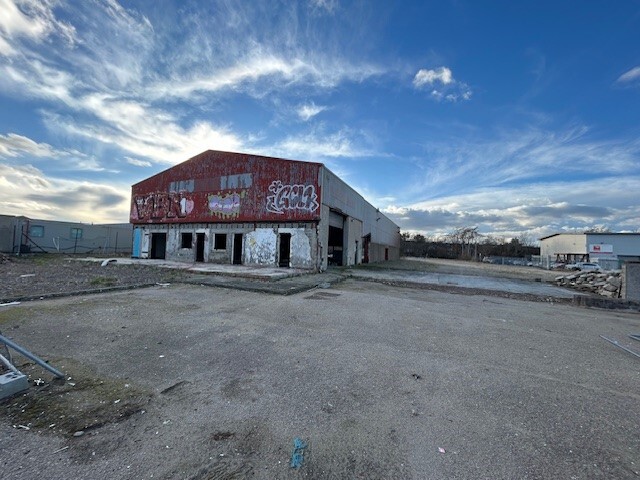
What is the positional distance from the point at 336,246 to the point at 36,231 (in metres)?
28.3

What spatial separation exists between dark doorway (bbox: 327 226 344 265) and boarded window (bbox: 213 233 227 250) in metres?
7.76

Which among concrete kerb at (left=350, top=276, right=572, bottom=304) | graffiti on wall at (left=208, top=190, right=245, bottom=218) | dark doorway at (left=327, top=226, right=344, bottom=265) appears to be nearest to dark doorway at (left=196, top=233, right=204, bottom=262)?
graffiti on wall at (left=208, top=190, right=245, bottom=218)

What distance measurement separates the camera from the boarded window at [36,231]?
27297 millimetres

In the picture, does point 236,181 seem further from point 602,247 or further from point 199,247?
point 602,247

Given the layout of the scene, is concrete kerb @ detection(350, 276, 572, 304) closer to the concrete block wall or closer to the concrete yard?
the concrete block wall

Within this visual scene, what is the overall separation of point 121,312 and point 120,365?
320cm

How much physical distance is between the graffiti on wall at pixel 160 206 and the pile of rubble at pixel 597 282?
24504 mm

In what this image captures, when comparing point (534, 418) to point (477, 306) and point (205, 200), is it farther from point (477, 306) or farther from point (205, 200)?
point (205, 200)

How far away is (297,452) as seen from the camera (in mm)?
2328

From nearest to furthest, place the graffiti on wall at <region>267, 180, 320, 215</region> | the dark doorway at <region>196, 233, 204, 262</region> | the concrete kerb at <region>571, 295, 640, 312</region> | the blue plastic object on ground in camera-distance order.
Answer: the blue plastic object on ground, the concrete kerb at <region>571, 295, 640, 312</region>, the graffiti on wall at <region>267, 180, 320, 215</region>, the dark doorway at <region>196, 233, 204, 262</region>

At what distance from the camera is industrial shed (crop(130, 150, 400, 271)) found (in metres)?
18.0

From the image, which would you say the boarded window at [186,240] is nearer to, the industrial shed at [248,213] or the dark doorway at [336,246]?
the industrial shed at [248,213]

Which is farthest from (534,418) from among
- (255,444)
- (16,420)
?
(16,420)

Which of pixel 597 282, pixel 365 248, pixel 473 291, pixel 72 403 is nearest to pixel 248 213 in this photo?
pixel 365 248
